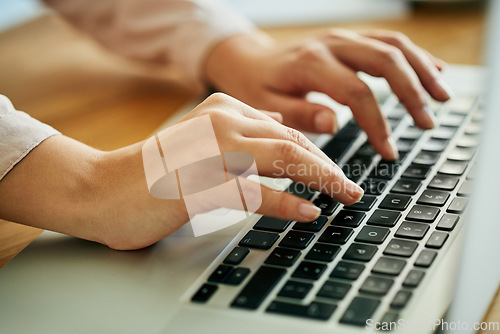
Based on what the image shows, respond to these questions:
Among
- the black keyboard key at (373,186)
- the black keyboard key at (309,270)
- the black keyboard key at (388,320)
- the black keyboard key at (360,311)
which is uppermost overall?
the black keyboard key at (360,311)

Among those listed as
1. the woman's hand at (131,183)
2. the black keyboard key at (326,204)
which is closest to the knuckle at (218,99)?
the woman's hand at (131,183)

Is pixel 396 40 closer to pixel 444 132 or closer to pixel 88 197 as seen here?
pixel 444 132

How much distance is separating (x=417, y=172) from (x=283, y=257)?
0.16 meters

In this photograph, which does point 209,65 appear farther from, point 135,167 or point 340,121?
point 135,167

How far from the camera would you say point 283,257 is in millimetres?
379

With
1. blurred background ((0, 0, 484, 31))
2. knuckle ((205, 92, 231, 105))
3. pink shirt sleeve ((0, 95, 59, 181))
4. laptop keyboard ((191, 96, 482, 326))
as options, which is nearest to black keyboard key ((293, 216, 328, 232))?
laptop keyboard ((191, 96, 482, 326))

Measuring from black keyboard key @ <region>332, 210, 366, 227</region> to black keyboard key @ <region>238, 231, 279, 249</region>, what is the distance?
0.16 feet

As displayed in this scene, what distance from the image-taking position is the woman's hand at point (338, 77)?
0.54m

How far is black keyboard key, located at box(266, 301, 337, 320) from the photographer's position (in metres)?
0.32

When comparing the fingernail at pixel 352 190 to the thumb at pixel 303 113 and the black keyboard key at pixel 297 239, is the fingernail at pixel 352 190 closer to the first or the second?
the black keyboard key at pixel 297 239

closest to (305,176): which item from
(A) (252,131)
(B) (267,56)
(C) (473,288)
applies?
(A) (252,131)

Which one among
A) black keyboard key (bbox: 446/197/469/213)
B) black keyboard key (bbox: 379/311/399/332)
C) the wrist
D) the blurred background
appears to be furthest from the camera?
the blurred background

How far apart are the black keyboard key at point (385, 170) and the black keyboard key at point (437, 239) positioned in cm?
9

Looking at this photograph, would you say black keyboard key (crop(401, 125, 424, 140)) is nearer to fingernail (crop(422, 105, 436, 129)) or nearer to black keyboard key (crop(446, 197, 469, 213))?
fingernail (crop(422, 105, 436, 129))
